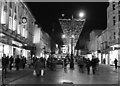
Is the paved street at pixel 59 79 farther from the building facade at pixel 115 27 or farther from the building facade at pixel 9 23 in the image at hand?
the building facade at pixel 115 27

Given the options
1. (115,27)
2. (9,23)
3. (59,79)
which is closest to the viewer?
(59,79)


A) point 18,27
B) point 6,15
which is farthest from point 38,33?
point 6,15

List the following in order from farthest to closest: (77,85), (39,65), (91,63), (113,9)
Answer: (113,9) → (91,63) → (39,65) → (77,85)

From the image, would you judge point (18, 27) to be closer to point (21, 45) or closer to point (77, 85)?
point (21, 45)

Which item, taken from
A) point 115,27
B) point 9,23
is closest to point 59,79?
point 9,23

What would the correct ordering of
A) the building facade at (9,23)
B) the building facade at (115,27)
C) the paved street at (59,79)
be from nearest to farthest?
1. the paved street at (59,79)
2. the building facade at (9,23)
3. the building facade at (115,27)

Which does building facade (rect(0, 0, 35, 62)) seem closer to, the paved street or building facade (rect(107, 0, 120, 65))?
the paved street

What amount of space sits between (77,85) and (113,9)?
4736cm

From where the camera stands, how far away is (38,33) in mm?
91750

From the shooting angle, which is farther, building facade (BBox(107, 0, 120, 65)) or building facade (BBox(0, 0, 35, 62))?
building facade (BBox(107, 0, 120, 65))

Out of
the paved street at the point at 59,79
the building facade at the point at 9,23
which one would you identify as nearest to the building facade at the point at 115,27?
the building facade at the point at 9,23

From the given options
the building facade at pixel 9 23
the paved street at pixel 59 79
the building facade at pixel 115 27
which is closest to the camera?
the paved street at pixel 59 79

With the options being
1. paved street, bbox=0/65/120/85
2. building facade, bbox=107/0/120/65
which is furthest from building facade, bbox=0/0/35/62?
building facade, bbox=107/0/120/65

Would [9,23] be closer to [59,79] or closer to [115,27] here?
[59,79]
